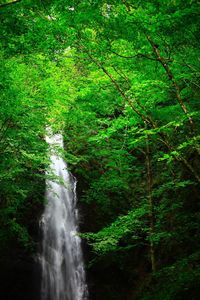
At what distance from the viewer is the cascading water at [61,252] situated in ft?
41.3

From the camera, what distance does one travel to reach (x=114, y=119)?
7.05 meters

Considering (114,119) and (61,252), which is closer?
(114,119)

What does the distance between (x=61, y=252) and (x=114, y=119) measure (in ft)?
30.0

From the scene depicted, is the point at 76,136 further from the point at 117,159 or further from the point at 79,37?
the point at 79,37

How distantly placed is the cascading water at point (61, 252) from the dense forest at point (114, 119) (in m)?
0.45

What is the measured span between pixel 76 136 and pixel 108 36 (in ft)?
28.7

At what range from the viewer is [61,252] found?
13.7m

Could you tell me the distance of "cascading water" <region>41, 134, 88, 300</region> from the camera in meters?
12.6

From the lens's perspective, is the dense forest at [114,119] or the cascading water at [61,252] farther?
the cascading water at [61,252]

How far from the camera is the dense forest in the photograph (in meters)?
5.06

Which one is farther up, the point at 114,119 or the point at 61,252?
the point at 114,119

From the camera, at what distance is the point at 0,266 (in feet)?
40.5

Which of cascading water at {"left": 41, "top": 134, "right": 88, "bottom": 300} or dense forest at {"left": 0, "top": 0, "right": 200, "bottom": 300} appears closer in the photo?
dense forest at {"left": 0, "top": 0, "right": 200, "bottom": 300}

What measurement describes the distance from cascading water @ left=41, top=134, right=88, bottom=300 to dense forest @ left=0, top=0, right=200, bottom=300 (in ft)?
1.48
